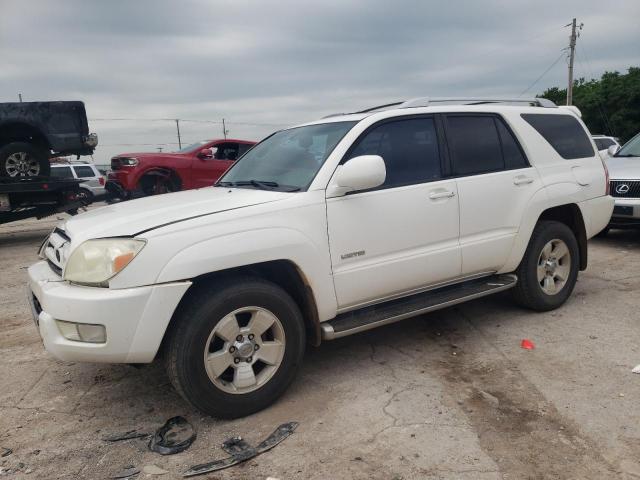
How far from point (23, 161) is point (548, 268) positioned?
8828 mm

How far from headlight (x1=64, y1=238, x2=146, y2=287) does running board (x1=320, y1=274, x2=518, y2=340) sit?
4.12ft

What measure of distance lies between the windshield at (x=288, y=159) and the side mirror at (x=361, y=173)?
25cm

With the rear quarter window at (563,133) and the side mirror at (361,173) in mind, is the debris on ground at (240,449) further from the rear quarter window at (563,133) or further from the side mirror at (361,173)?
the rear quarter window at (563,133)

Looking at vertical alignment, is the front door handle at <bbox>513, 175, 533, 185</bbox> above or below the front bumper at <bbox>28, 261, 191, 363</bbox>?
above

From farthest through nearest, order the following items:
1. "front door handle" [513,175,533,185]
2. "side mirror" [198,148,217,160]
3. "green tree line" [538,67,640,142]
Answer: "green tree line" [538,67,640,142] < "side mirror" [198,148,217,160] < "front door handle" [513,175,533,185]

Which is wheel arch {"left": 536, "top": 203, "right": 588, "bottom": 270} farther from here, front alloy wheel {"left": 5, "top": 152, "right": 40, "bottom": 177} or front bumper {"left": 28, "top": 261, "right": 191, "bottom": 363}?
front alloy wheel {"left": 5, "top": 152, "right": 40, "bottom": 177}

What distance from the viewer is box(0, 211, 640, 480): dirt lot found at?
2.54 metres

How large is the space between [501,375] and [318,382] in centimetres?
120

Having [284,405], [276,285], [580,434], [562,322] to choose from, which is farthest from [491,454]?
[562,322]

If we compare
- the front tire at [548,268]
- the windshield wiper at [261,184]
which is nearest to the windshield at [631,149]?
the front tire at [548,268]

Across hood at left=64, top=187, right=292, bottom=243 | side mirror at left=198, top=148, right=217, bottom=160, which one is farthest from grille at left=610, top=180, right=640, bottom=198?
side mirror at left=198, top=148, right=217, bottom=160

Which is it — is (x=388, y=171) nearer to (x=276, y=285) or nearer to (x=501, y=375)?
(x=276, y=285)

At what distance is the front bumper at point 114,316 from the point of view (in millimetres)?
2617

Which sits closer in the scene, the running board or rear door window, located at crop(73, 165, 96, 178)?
the running board
